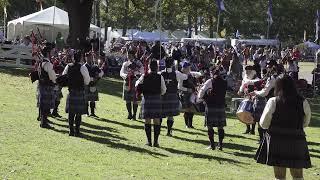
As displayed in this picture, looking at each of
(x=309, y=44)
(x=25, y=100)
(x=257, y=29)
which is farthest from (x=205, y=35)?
(x=25, y=100)

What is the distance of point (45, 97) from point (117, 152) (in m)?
3.02

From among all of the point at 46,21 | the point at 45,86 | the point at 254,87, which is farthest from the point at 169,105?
the point at 46,21

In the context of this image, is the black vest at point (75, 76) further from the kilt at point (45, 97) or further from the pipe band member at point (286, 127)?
the pipe band member at point (286, 127)

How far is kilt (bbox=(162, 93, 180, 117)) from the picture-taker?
12.7 meters

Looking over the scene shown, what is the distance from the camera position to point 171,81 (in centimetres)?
1272

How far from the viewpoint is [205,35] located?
78.1 meters

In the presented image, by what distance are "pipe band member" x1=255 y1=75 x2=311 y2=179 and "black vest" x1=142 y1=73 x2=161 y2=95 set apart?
4.04 m

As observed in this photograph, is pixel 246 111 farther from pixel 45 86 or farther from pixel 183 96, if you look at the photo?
pixel 45 86

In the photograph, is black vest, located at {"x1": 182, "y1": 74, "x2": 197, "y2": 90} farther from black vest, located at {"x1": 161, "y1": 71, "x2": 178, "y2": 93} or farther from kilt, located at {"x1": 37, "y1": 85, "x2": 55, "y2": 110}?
kilt, located at {"x1": 37, "y1": 85, "x2": 55, "y2": 110}

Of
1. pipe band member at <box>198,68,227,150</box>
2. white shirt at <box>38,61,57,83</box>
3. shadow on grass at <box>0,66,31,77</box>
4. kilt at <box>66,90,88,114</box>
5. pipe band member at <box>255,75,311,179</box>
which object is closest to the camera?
pipe band member at <box>255,75,311,179</box>

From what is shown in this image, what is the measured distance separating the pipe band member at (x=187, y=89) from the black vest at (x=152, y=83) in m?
2.13

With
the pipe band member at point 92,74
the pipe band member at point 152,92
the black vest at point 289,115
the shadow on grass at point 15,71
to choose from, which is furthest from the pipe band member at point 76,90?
the shadow on grass at point 15,71

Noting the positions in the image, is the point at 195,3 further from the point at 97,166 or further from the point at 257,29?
the point at 257,29

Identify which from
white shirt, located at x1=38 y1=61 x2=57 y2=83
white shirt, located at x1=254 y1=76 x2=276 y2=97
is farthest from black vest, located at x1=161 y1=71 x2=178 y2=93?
white shirt, located at x1=38 y1=61 x2=57 y2=83
